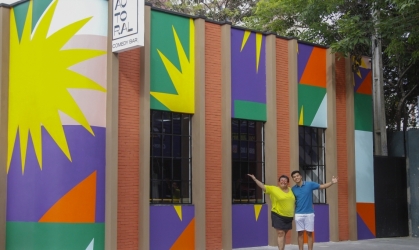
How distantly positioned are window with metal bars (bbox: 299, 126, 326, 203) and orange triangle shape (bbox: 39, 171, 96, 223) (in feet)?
21.8

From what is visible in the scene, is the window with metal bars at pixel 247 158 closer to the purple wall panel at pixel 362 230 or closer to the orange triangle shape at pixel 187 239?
the orange triangle shape at pixel 187 239

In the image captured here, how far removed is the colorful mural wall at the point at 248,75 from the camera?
55.8 feet

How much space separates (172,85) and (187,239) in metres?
3.39

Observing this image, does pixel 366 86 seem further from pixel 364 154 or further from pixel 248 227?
pixel 248 227

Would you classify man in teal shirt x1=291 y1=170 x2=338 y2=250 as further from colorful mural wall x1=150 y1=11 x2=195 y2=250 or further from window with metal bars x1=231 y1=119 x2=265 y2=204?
window with metal bars x1=231 y1=119 x2=265 y2=204

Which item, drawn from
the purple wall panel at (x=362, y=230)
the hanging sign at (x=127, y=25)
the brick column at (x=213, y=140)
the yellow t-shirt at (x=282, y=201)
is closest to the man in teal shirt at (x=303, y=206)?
the yellow t-shirt at (x=282, y=201)

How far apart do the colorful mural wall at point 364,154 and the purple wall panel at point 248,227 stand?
3789 millimetres

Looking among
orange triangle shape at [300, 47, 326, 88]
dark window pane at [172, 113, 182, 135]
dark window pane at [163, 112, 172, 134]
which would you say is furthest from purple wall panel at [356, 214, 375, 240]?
dark window pane at [163, 112, 172, 134]

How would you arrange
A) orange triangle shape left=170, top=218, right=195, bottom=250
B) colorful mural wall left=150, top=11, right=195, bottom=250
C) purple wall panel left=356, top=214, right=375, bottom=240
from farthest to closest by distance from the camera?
purple wall panel left=356, top=214, right=375, bottom=240 → orange triangle shape left=170, top=218, right=195, bottom=250 → colorful mural wall left=150, top=11, right=195, bottom=250

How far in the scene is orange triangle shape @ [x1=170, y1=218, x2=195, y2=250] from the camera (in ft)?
50.4

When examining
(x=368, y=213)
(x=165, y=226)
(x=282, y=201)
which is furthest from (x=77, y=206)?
(x=368, y=213)

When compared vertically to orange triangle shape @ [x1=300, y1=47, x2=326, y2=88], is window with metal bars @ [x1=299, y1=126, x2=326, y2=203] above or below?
below

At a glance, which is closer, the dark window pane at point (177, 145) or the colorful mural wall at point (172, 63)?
the colorful mural wall at point (172, 63)

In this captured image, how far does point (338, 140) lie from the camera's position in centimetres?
1958
